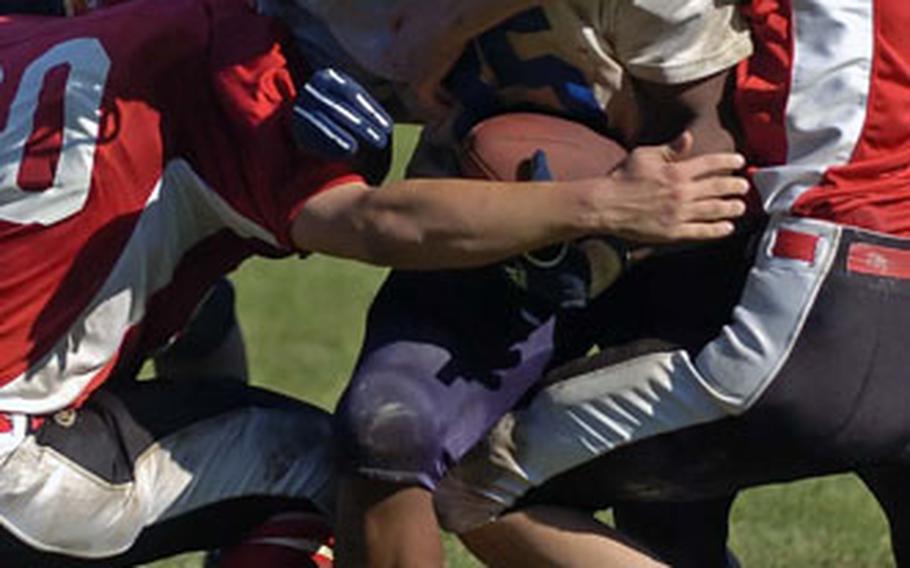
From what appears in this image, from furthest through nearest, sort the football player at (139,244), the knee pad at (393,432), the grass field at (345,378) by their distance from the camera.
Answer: the grass field at (345,378) → the football player at (139,244) → the knee pad at (393,432)

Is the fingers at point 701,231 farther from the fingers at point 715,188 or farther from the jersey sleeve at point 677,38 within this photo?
the jersey sleeve at point 677,38

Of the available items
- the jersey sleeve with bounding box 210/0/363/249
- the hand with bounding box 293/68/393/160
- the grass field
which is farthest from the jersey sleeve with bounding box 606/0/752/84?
the grass field

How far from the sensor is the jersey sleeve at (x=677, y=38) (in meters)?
4.24

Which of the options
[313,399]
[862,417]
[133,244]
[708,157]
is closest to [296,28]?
[133,244]

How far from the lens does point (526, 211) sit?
4238 millimetres

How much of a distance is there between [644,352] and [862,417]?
0.37 meters

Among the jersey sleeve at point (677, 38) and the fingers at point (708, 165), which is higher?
the jersey sleeve at point (677, 38)

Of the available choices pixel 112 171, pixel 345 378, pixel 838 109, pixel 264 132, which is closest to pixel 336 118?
pixel 264 132

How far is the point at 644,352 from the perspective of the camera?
14.3 feet

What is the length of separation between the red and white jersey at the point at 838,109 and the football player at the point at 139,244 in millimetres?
610

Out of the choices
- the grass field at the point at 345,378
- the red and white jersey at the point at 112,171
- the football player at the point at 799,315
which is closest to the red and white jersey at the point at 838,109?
the football player at the point at 799,315

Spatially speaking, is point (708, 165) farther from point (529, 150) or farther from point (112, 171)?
point (112, 171)

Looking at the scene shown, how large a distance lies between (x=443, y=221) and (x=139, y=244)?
23.5 inches

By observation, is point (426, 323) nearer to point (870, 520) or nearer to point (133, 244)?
point (133, 244)
